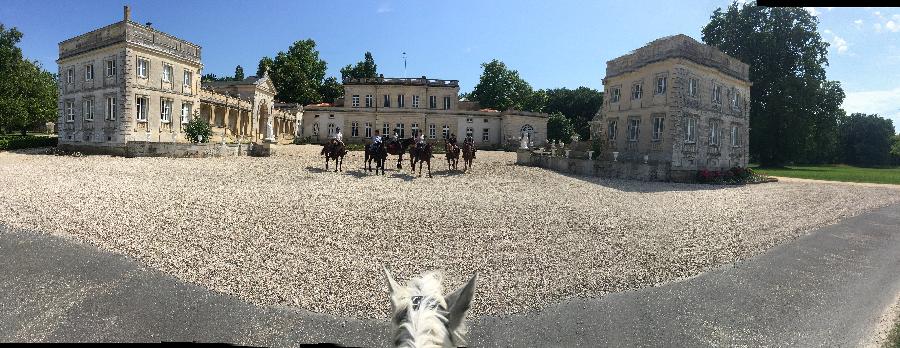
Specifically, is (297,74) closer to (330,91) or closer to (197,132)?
(330,91)

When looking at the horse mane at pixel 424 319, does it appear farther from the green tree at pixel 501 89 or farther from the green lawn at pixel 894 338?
the green tree at pixel 501 89

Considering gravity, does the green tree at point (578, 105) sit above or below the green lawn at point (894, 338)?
above

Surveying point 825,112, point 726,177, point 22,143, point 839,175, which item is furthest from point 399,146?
point 825,112

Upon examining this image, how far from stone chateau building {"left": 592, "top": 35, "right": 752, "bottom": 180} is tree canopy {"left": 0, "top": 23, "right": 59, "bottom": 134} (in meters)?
49.7

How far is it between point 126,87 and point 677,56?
34.9 metres

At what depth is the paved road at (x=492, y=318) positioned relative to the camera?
5.05 metres

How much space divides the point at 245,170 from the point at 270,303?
51.5 ft

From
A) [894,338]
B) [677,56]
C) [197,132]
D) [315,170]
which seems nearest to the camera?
[894,338]

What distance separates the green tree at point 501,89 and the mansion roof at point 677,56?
1474 inches

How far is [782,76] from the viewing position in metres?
38.3

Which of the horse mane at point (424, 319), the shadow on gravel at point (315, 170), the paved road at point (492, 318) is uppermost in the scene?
the horse mane at point (424, 319)

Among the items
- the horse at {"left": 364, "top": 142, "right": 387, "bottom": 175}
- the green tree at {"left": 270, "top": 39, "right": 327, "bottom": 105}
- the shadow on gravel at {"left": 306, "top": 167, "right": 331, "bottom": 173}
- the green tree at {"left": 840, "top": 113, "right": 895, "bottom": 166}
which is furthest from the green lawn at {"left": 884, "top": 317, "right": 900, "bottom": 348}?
the green tree at {"left": 840, "top": 113, "right": 895, "bottom": 166}

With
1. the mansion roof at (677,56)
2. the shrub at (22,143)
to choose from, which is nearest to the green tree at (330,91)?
the shrub at (22,143)

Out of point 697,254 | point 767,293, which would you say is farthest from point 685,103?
point 767,293
